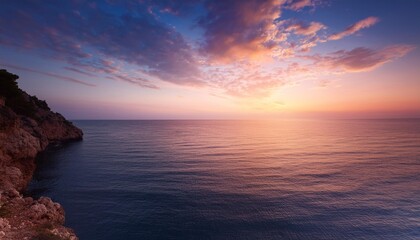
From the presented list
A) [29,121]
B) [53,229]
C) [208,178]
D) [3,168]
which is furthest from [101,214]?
[29,121]

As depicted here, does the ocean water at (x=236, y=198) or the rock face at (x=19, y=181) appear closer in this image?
the rock face at (x=19, y=181)

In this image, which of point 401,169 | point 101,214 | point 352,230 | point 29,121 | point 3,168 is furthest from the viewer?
point 29,121

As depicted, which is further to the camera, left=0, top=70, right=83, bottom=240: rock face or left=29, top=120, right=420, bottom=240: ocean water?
left=29, top=120, right=420, bottom=240: ocean water

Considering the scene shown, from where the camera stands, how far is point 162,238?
2320cm

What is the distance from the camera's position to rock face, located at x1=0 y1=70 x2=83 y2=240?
17797 mm

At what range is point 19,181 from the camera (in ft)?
111

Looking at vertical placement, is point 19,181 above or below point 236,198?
above

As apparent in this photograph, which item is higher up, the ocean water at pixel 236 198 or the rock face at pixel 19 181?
the rock face at pixel 19 181

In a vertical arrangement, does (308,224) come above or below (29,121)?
below

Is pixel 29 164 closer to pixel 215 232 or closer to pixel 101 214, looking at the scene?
pixel 101 214

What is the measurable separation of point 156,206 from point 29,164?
98.7ft

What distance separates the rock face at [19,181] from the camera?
17.8 metres

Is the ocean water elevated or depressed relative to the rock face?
depressed

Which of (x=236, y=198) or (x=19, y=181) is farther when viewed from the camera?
(x=236, y=198)
